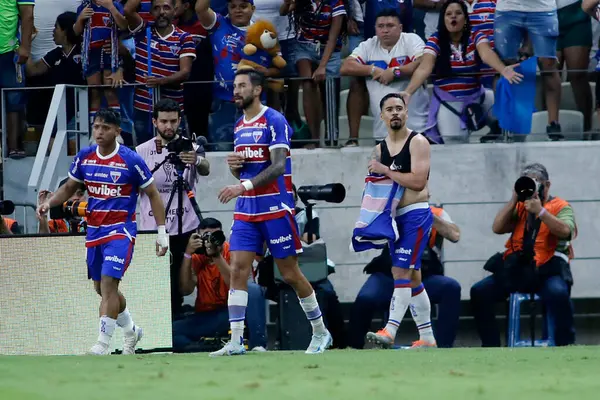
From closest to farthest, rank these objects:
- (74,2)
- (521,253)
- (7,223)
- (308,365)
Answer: (308,365)
(521,253)
(7,223)
(74,2)

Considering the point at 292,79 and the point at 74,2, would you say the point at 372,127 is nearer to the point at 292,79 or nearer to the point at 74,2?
the point at 292,79

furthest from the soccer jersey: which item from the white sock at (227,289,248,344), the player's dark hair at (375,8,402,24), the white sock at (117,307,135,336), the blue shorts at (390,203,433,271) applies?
the white sock at (227,289,248,344)

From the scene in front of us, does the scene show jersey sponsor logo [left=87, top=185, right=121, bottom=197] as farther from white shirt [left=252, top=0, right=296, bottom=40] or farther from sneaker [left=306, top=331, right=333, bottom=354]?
white shirt [left=252, top=0, right=296, bottom=40]

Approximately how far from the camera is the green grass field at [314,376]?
21.2 ft

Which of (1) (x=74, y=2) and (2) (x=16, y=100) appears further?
(1) (x=74, y=2)

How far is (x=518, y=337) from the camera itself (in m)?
13.3

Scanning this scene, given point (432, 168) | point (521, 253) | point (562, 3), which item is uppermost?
point (562, 3)

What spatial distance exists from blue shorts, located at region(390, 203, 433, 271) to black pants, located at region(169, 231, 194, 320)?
2.54m

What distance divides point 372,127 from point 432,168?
3.79 ft

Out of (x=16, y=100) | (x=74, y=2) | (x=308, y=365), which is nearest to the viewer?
(x=308, y=365)

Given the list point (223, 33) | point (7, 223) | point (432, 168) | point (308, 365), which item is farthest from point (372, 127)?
point (308, 365)

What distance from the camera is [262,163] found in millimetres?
10656

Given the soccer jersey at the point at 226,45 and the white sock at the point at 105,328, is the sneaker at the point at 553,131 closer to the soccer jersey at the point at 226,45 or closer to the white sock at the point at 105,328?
the soccer jersey at the point at 226,45

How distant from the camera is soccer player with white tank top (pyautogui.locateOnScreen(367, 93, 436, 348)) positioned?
11344mm
